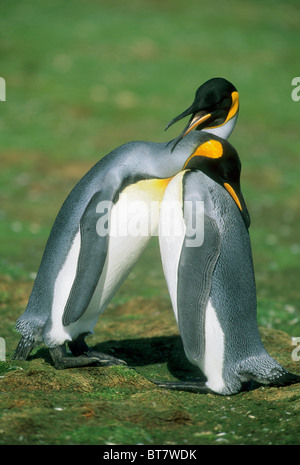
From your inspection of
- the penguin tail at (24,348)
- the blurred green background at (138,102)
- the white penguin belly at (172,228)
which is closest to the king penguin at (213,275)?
the white penguin belly at (172,228)

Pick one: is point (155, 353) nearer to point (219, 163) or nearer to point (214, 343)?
point (214, 343)

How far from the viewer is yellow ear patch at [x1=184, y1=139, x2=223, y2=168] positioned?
4254mm

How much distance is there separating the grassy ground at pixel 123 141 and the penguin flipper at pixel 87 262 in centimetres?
46

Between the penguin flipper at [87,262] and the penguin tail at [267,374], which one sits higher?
the penguin flipper at [87,262]

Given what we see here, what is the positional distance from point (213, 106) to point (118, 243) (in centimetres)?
118

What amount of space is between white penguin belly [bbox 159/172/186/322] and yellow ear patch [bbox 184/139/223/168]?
0.17 metres

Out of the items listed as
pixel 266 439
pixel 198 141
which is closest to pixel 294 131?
pixel 198 141

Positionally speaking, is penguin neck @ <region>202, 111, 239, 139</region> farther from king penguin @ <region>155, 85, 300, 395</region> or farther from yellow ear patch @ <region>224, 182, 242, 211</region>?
yellow ear patch @ <region>224, 182, 242, 211</region>

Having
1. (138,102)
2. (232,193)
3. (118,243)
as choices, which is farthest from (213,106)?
(138,102)

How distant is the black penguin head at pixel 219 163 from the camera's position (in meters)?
4.25

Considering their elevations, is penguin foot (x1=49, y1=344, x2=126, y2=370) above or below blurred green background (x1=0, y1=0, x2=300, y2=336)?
below

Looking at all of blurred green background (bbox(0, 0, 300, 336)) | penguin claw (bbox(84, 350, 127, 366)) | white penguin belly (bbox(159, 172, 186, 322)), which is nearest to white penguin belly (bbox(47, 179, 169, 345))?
white penguin belly (bbox(159, 172, 186, 322))

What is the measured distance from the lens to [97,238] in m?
4.25

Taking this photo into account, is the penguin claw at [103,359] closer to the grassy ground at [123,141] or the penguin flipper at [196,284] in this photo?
the grassy ground at [123,141]
